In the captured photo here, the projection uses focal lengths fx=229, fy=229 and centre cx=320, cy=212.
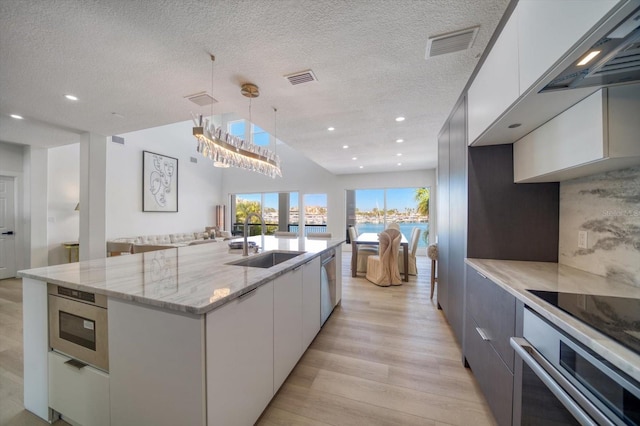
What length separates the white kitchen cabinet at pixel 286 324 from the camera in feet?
4.98

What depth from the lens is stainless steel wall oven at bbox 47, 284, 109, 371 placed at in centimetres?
118

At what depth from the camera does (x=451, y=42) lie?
1.76 m

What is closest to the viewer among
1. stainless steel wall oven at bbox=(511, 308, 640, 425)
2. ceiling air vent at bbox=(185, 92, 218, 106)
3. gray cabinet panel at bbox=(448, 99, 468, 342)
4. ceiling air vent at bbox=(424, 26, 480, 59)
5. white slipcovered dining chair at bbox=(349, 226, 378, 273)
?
stainless steel wall oven at bbox=(511, 308, 640, 425)

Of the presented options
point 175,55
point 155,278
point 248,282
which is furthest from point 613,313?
point 175,55

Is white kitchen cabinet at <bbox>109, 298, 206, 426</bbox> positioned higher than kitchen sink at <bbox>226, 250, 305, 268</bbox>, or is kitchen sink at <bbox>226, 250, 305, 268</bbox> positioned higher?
kitchen sink at <bbox>226, 250, 305, 268</bbox>

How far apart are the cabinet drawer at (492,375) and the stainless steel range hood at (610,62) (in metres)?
1.38

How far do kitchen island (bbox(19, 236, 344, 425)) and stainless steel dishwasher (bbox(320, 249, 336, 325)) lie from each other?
0.76 meters

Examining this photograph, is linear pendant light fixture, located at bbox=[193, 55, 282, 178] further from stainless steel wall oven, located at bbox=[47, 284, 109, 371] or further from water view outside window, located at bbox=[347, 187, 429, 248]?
water view outside window, located at bbox=[347, 187, 429, 248]

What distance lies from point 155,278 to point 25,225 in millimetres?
5841

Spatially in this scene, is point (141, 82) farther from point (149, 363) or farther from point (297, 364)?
point (297, 364)

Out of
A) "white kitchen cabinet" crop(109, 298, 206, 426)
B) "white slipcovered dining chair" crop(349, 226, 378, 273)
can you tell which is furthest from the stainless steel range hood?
"white slipcovered dining chair" crop(349, 226, 378, 273)

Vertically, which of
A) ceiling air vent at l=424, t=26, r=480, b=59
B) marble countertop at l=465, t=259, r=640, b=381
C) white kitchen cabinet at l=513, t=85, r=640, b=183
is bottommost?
marble countertop at l=465, t=259, r=640, b=381

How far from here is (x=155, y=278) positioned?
1325 millimetres

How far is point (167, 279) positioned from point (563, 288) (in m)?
2.08
